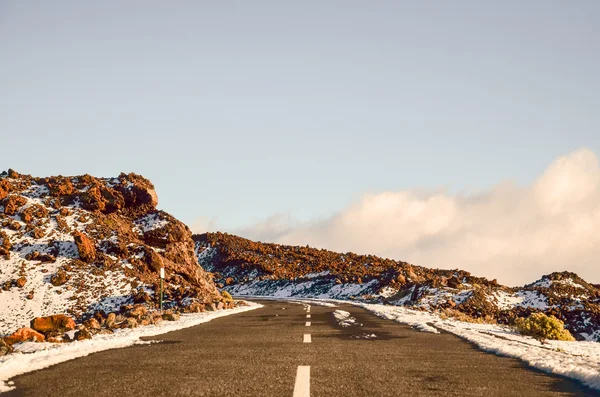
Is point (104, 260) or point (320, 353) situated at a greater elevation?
point (104, 260)

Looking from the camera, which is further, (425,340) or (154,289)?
(154,289)

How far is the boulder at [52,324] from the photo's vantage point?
21547 mm

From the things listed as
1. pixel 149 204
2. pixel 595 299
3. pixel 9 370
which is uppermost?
pixel 149 204

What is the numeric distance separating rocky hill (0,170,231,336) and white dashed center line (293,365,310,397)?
2173 centimetres

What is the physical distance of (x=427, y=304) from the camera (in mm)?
50438

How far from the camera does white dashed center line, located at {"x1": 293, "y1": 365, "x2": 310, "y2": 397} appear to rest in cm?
628

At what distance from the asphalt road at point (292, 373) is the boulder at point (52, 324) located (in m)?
11.7

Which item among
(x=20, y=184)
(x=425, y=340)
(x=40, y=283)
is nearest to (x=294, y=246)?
(x=20, y=184)

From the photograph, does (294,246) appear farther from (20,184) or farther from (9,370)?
(9,370)

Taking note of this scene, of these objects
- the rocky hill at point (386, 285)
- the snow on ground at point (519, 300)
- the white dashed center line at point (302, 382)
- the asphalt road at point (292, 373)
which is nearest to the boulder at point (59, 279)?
the rocky hill at point (386, 285)

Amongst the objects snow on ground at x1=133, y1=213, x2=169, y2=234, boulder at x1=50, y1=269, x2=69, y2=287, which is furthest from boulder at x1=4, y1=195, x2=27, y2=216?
boulder at x1=50, y1=269, x2=69, y2=287

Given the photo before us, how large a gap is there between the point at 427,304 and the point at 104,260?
1132 inches

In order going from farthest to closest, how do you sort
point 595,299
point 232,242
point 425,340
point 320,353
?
point 232,242
point 595,299
point 425,340
point 320,353

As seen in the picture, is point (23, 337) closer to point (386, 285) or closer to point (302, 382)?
point (302, 382)
